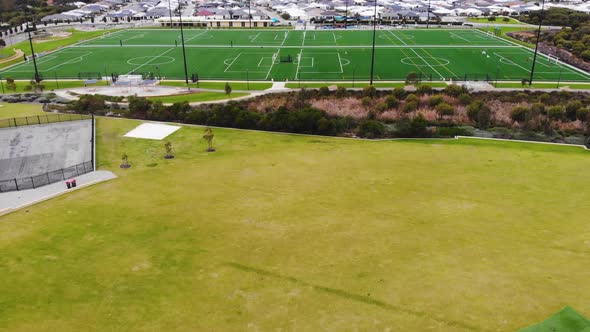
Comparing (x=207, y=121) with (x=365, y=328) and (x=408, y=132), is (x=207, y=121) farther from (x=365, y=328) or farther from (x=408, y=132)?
(x=365, y=328)

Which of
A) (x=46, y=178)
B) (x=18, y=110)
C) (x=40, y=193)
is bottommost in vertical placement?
(x=46, y=178)

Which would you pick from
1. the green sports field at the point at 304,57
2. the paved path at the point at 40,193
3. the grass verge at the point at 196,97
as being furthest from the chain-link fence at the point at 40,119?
the green sports field at the point at 304,57

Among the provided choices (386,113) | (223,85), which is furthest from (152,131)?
(223,85)

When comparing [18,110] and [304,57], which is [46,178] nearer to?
[18,110]

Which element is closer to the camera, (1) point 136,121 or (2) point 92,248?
(2) point 92,248

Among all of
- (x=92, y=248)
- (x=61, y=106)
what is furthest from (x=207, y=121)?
(x=92, y=248)

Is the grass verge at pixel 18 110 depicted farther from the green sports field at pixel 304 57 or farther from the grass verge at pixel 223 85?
the green sports field at pixel 304 57
